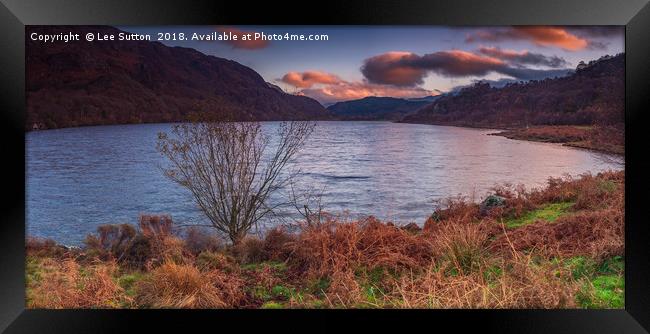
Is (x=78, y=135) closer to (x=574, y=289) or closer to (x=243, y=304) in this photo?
(x=243, y=304)

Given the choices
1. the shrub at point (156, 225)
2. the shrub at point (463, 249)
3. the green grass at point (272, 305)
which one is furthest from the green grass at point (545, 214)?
the shrub at point (156, 225)

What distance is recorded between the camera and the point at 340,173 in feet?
23.6

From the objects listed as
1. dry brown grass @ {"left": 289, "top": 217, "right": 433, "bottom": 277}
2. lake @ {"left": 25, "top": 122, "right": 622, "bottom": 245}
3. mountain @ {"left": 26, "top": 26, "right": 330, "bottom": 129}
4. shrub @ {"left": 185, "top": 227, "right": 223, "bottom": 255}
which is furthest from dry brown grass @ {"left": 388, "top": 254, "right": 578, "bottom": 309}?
mountain @ {"left": 26, "top": 26, "right": 330, "bottom": 129}

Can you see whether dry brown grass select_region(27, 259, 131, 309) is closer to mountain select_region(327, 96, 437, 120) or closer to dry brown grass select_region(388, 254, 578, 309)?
dry brown grass select_region(388, 254, 578, 309)

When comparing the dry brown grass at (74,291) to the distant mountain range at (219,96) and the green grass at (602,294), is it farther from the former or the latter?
the green grass at (602,294)

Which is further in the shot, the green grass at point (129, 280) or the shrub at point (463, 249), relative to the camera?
the green grass at point (129, 280)

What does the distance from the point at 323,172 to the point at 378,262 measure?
119 cm

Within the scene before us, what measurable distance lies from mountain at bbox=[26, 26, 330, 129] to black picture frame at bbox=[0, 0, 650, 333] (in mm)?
999

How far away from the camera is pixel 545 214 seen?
24.3 feet

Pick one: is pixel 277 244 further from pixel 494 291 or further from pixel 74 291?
pixel 494 291

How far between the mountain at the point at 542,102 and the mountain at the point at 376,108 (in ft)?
0.36

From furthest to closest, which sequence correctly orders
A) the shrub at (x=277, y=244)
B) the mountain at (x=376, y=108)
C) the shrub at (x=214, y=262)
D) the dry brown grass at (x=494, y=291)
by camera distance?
the mountain at (x=376, y=108), the shrub at (x=277, y=244), the shrub at (x=214, y=262), the dry brown grass at (x=494, y=291)

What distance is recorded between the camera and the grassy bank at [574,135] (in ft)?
23.4
